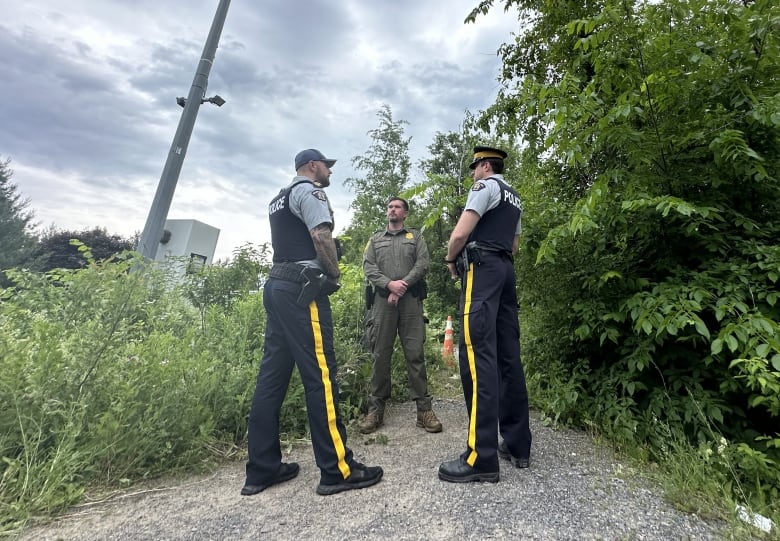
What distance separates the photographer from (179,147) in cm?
498

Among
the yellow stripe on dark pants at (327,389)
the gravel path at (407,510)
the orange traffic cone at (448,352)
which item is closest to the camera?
the gravel path at (407,510)

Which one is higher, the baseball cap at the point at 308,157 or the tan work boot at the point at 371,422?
the baseball cap at the point at 308,157

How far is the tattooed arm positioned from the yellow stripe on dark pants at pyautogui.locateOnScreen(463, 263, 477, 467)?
0.94 m

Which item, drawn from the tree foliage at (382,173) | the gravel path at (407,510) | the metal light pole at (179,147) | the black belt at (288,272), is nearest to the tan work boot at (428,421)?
the gravel path at (407,510)

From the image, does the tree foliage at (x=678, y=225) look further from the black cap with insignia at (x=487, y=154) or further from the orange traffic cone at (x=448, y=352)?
the orange traffic cone at (x=448, y=352)

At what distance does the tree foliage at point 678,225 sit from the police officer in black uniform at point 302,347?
5.34ft

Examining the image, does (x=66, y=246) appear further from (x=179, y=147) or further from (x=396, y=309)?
(x=396, y=309)

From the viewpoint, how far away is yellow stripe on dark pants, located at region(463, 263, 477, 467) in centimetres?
257

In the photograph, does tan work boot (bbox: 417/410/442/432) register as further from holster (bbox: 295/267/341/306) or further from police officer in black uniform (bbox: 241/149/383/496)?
holster (bbox: 295/267/341/306)

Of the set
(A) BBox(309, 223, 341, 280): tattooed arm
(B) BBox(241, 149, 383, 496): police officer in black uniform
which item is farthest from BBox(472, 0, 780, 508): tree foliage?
(B) BBox(241, 149, 383, 496): police officer in black uniform

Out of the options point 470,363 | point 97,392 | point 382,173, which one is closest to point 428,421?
point 470,363

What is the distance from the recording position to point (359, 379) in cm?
427

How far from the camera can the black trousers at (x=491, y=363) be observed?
255cm

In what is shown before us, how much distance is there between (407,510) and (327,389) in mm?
840
